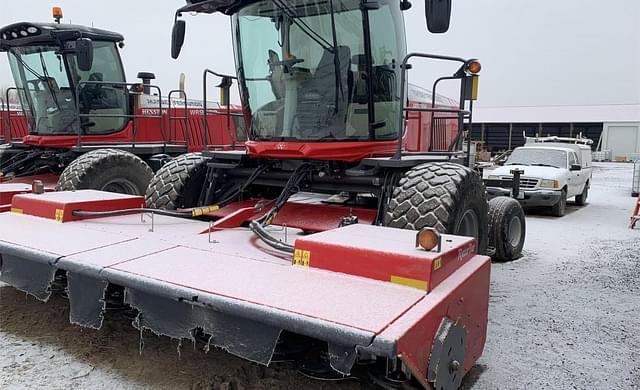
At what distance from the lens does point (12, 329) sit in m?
3.64

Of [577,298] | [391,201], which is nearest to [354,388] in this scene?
[391,201]

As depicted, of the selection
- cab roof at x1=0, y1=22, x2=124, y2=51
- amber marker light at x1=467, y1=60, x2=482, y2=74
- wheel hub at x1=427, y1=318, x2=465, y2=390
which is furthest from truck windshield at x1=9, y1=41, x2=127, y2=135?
wheel hub at x1=427, y1=318, x2=465, y2=390

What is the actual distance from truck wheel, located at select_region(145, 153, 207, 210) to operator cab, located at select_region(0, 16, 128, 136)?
9.24 feet

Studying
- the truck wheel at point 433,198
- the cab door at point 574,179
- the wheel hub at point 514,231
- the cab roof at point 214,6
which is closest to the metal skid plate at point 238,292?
the truck wheel at point 433,198

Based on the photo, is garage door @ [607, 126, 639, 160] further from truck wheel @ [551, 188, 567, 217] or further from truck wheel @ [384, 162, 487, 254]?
truck wheel @ [384, 162, 487, 254]

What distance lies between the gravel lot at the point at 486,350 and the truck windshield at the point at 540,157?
6788mm

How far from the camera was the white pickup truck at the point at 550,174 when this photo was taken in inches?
417

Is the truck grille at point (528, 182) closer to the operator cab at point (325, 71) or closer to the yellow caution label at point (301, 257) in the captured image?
the operator cab at point (325, 71)

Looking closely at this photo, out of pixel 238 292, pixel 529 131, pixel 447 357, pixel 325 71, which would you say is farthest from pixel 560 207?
pixel 529 131

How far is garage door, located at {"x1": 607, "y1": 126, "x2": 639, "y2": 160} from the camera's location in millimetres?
37344

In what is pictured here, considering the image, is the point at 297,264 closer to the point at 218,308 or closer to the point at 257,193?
the point at 218,308

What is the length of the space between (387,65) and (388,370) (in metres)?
2.61

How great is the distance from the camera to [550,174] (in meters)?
10.8

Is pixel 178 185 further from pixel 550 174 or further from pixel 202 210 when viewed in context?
pixel 550 174
